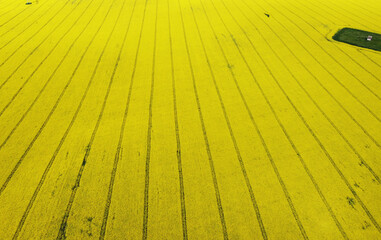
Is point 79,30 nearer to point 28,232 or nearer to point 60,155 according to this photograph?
point 60,155

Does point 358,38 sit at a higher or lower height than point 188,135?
higher

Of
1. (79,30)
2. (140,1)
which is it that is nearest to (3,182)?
(79,30)

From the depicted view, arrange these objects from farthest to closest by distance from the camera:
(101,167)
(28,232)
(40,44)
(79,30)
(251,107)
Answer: (79,30) → (40,44) → (251,107) → (101,167) → (28,232)

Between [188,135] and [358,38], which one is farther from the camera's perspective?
[358,38]

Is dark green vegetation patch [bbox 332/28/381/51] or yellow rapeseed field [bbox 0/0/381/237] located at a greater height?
dark green vegetation patch [bbox 332/28/381/51]
